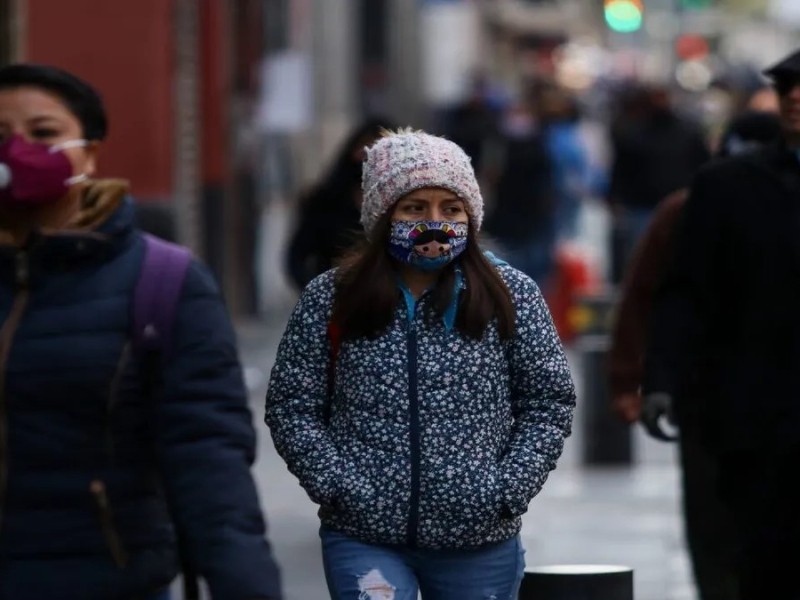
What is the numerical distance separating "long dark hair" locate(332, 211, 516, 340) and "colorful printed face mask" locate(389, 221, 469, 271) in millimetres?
55

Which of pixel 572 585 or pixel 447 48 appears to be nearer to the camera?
pixel 572 585

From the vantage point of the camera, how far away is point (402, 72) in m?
42.5

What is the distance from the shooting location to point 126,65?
13406 millimetres

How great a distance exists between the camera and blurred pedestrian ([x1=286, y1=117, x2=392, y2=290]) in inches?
340

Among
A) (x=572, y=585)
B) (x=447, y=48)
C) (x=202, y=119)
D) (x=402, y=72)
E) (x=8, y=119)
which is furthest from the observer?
(x=447, y=48)

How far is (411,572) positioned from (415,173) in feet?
2.69

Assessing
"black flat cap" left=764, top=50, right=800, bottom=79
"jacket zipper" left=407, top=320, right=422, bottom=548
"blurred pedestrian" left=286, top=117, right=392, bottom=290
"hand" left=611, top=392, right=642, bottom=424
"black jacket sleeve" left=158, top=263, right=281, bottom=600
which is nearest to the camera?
"black jacket sleeve" left=158, top=263, right=281, bottom=600

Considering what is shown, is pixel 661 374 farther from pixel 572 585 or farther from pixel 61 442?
pixel 61 442

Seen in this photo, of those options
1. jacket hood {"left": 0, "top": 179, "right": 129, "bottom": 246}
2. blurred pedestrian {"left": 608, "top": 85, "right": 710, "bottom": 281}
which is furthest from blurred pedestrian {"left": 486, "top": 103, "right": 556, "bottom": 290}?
jacket hood {"left": 0, "top": 179, "right": 129, "bottom": 246}

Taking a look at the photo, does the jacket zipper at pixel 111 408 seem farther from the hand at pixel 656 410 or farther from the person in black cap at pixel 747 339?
the hand at pixel 656 410

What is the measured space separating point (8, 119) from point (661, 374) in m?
2.50

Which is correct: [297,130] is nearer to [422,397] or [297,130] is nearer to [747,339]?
[747,339]

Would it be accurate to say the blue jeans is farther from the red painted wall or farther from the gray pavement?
the red painted wall

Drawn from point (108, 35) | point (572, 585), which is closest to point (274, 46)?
point (108, 35)
